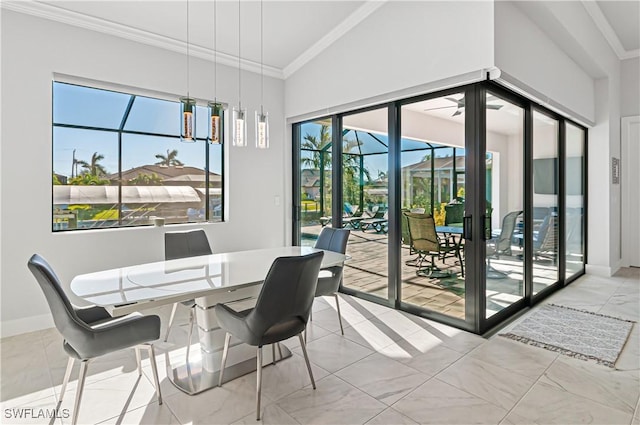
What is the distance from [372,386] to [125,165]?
3.63 meters

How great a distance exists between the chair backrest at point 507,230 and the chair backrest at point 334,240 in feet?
4.90

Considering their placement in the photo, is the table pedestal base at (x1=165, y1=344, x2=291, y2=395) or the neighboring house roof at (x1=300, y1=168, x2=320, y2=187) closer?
the table pedestal base at (x1=165, y1=344, x2=291, y2=395)

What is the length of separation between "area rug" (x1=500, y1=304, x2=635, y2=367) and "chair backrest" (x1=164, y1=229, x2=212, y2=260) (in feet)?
9.33

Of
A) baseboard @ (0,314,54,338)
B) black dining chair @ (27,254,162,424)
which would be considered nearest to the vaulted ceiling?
black dining chair @ (27,254,162,424)

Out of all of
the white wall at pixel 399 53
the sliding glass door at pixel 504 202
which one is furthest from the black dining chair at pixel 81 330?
the white wall at pixel 399 53

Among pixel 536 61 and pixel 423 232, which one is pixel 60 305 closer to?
pixel 423 232

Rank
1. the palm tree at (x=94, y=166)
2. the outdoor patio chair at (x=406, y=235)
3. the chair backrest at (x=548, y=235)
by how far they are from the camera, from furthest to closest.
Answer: the chair backrest at (x=548, y=235)
the palm tree at (x=94, y=166)
the outdoor patio chair at (x=406, y=235)

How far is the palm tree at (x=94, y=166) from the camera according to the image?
3.93 metres

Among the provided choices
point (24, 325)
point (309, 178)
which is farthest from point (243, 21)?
point (24, 325)

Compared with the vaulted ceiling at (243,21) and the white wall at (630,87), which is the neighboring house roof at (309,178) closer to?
the vaulted ceiling at (243,21)

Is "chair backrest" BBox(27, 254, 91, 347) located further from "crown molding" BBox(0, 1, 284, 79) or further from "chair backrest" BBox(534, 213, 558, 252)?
"chair backrest" BBox(534, 213, 558, 252)

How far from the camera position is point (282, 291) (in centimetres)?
203

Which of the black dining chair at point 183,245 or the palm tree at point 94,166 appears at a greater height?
the palm tree at point 94,166

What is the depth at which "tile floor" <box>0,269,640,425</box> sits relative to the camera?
2047 mm
